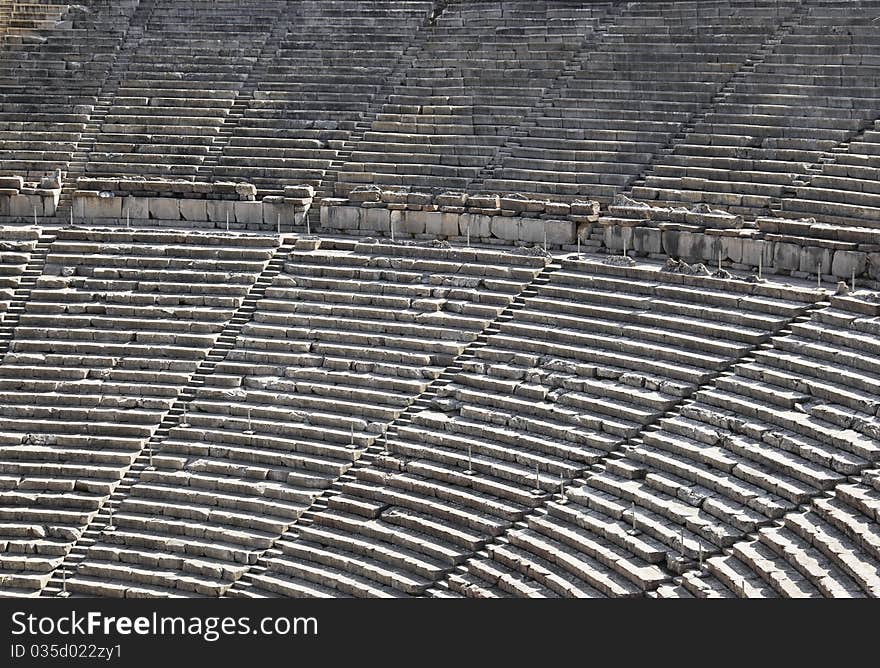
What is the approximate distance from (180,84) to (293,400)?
1077 centimetres

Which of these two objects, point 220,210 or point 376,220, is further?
point 220,210

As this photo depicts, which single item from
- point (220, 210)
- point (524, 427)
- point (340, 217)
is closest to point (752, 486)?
point (524, 427)

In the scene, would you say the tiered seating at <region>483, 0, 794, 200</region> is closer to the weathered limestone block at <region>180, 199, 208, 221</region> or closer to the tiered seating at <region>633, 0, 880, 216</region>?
Answer: the tiered seating at <region>633, 0, 880, 216</region>

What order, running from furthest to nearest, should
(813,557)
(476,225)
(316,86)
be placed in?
1. (316,86)
2. (476,225)
3. (813,557)

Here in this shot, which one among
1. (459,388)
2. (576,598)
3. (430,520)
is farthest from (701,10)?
(576,598)

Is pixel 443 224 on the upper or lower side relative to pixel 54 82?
lower

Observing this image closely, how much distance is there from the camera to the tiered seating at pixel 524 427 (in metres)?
22.6

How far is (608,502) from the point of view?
71.5 feet

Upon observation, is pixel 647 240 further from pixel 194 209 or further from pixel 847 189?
pixel 194 209

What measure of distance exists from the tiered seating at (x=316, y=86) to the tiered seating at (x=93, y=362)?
9.62 feet

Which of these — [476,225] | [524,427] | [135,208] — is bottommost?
[524,427]

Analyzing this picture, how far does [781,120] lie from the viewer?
29.0m

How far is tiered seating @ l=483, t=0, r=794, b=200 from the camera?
29.8 m

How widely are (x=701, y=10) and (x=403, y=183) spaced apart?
6.44 meters
